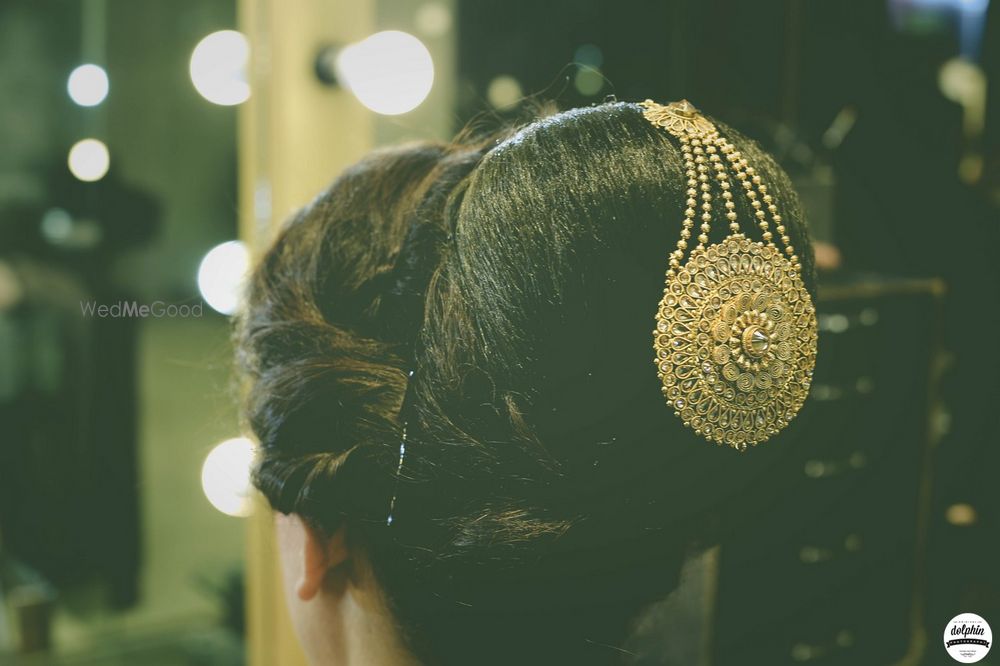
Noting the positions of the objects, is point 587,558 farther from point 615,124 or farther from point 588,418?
point 615,124

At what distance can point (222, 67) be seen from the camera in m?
1.66

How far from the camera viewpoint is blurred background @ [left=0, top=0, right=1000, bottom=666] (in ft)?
5.04

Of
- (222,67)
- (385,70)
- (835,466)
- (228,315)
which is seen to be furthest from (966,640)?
(222,67)

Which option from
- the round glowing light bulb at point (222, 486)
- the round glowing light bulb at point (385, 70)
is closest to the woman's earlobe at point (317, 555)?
the round glowing light bulb at point (222, 486)

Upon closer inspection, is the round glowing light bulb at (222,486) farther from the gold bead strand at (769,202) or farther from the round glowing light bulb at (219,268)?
the gold bead strand at (769,202)

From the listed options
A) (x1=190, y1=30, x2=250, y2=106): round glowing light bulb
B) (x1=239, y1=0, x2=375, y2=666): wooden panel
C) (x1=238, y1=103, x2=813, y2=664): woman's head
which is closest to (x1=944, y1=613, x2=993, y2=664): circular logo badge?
(x1=238, y1=103, x2=813, y2=664): woman's head

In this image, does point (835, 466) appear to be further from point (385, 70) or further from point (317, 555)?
point (317, 555)

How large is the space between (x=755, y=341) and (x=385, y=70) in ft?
4.43

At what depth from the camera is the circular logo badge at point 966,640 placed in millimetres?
1214

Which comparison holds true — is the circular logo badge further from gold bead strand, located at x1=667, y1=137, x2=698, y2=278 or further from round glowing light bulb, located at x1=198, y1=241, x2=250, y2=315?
round glowing light bulb, located at x1=198, y1=241, x2=250, y2=315

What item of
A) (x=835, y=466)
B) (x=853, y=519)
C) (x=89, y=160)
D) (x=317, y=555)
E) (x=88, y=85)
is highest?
(x=88, y=85)

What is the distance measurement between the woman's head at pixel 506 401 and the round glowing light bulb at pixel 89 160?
1088 mm

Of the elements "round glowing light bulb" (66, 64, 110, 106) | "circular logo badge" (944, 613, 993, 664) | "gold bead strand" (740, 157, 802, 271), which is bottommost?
"circular logo badge" (944, 613, 993, 664)

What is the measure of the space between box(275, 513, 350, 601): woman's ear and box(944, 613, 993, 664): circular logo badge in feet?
3.22
